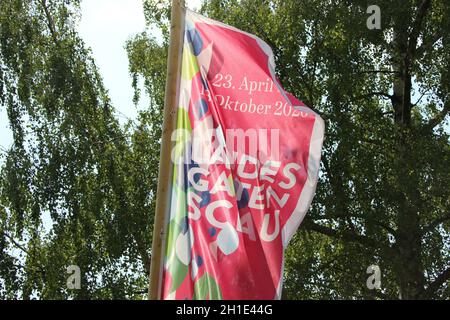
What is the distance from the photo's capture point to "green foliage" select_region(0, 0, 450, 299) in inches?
862

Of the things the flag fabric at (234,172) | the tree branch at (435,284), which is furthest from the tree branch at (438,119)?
the flag fabric at (234,172)

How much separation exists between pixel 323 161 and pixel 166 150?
1452cm

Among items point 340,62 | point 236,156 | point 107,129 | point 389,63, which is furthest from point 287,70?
point 236,156

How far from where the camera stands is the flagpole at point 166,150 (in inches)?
319

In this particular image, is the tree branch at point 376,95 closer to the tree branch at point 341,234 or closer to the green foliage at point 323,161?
the green foliage at point 323,161

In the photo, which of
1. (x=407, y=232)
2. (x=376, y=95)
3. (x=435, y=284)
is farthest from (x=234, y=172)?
(x=376, y=95)

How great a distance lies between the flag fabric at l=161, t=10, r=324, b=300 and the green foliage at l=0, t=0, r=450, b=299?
13.0 metres

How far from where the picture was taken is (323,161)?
22688 millimetres

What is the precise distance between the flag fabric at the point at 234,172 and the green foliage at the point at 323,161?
12982 mm

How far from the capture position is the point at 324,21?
22.4m

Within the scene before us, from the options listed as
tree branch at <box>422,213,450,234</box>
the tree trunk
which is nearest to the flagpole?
the tree trunk

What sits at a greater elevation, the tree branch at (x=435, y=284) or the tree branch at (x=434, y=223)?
the tree branch at (x=434, y=223)

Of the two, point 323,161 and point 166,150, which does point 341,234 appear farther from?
point 166,150

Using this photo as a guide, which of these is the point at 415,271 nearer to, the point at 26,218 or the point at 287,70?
the point at 287,70
